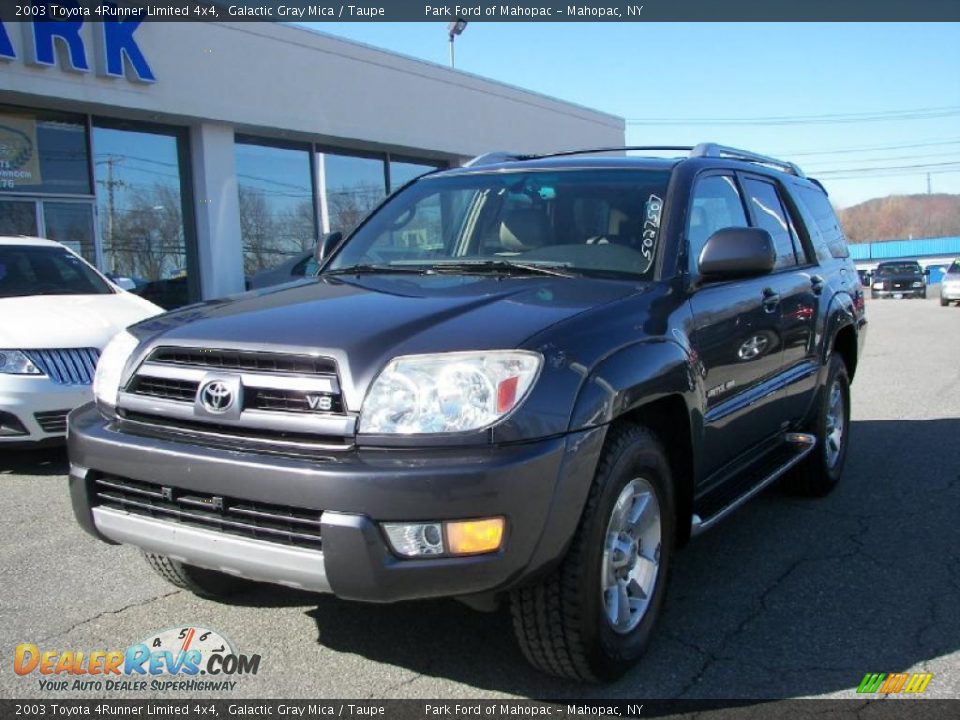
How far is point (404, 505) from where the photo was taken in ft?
8.14

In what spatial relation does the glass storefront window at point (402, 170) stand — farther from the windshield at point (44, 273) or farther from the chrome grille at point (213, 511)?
the chrome grille at point (213, 511)

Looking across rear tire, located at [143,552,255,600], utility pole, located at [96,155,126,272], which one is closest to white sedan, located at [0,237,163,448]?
rear tire, located at [143,552,255,600]

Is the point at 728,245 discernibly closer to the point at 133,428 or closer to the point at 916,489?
the point at 133,428

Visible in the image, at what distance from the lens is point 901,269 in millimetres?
39469

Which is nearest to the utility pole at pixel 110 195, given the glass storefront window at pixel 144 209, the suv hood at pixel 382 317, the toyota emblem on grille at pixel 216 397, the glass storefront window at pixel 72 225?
the glass storefront window at pixel 144 209

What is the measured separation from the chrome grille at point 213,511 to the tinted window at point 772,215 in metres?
3.05

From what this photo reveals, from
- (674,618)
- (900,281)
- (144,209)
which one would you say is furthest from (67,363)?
(900,281)

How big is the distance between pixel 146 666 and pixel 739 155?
3.85 m

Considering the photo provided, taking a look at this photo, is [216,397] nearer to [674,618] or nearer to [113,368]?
[113,368]

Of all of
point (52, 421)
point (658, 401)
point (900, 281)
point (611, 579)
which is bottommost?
point (900, 281)

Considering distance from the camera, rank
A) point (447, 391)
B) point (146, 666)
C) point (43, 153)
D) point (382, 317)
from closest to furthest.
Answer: point (447, 391) < point (382, 317) < point (146, 666) < point (43, 153)

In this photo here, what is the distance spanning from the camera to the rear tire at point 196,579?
361cm

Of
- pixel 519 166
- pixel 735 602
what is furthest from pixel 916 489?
pixel 519 166

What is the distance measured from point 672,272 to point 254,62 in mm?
12232
